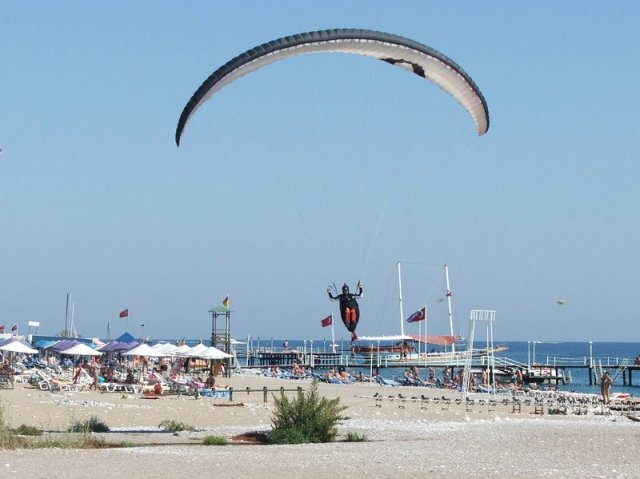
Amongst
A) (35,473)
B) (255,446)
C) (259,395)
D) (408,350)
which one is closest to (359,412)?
(259,395)

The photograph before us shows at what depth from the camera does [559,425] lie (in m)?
22.5

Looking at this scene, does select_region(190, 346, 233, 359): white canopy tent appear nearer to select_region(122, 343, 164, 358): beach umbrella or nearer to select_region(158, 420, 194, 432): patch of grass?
select_region(122, 343, 164, 358): beach umbrella

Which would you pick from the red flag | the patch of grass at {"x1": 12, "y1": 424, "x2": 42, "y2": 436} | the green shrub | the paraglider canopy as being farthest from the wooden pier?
the paraglider canopy

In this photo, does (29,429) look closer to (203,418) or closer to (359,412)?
(203,418)

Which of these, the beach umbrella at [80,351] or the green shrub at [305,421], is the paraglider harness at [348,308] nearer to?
the green shrub at [305,421]

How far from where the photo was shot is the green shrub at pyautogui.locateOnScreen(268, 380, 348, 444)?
713 inches

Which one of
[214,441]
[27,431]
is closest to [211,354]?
[27,431]

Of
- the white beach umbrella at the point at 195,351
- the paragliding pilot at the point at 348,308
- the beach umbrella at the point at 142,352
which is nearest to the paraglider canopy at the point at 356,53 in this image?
the paragliding pilot at the point at 348,308

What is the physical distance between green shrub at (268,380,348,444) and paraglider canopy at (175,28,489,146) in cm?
580

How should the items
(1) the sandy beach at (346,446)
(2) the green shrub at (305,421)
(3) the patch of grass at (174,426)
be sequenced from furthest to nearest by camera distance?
(3) the patch of grass at (174,426), (2) the green shrub at (305,421), (1) the sandy beach at (346,446)

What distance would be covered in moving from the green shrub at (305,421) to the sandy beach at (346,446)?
65cm

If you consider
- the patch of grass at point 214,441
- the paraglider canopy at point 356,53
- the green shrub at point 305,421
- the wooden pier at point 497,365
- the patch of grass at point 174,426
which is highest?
the paraglider canopy at point 356,53

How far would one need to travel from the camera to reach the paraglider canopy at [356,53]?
17.3 meters

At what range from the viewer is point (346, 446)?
55.3 feet
